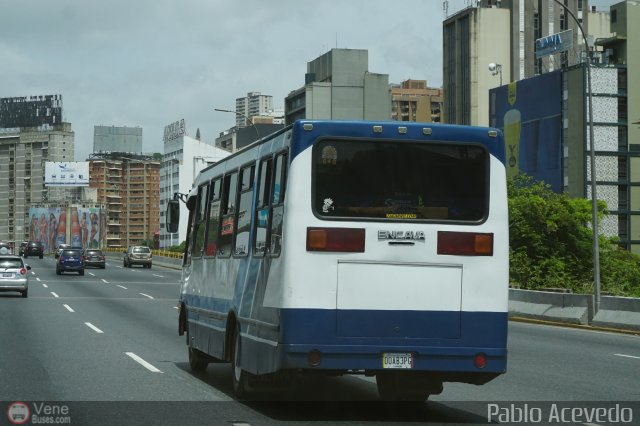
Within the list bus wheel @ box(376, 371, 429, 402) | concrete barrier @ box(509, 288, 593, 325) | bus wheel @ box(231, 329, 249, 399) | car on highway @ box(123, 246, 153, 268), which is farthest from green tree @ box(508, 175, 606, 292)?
bus wheel @ box(231, 329, 249, 399)

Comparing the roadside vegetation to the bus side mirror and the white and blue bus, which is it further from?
the white and blue bus

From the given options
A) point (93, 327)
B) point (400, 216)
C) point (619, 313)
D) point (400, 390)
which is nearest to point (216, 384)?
point (400, 390)

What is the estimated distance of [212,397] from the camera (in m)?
12.6

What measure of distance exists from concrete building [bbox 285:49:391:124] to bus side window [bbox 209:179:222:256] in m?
162

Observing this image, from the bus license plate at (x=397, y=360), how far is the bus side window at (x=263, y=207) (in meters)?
1.82

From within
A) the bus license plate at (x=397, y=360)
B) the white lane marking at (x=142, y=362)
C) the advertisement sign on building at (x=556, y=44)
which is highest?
the advertisement sign on building at (x=556, y=44)

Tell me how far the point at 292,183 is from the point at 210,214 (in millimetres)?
4446

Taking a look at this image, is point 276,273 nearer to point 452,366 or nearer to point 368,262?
point 368,262

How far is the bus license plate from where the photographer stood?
34.7ft

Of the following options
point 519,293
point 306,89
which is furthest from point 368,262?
point 306,89

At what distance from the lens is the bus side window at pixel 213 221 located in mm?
14461

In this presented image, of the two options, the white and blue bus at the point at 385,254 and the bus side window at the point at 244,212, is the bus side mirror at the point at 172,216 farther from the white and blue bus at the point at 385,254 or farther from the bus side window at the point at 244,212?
the white and blue bus at the point at 385,254

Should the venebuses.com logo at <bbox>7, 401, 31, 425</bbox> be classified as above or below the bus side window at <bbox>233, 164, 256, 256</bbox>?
below

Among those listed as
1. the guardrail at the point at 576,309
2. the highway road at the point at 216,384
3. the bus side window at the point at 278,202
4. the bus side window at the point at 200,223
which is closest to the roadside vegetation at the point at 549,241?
the guardrail at the point at 576,309
